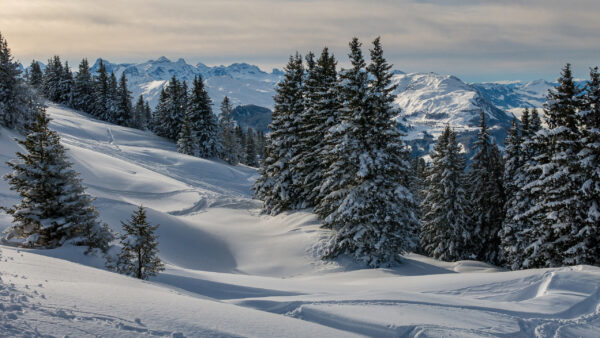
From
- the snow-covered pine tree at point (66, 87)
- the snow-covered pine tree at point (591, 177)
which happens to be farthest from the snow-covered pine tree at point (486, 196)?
the snow-covered pine tree at point (66, 87)

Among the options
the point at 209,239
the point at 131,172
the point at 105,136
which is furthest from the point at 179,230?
the point at 105,136

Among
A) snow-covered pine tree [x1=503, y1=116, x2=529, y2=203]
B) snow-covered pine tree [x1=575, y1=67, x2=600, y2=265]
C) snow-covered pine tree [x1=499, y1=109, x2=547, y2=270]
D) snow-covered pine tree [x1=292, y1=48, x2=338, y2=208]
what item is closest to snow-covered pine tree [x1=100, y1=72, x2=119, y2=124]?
snow-covered pine tree [x1=292, y1=48, x2=338, y2=208]

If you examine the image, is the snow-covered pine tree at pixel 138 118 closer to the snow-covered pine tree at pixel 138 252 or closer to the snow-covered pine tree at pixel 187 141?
the snow-covered pine tree at pixel 187 141

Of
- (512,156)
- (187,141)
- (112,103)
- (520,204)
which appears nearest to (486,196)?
(512,156)

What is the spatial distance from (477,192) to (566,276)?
21.2 meters

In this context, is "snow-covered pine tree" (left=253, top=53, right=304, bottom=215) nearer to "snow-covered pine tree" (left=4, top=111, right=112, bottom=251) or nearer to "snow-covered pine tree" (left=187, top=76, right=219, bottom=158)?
"snow-covered pine tree" (left=4, top=111, right=112, bottom=251)

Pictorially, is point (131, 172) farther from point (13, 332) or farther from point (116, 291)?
point (13, 332)

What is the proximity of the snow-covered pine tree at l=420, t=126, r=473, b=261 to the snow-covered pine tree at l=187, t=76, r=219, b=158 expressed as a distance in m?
35.2

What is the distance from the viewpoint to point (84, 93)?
7906 cm

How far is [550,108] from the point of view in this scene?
20281 mm

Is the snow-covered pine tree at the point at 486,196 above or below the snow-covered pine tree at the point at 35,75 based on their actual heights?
below

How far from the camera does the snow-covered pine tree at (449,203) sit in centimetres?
3138

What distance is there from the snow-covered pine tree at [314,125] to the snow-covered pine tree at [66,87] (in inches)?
2771

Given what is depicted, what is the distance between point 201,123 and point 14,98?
2512 cm
